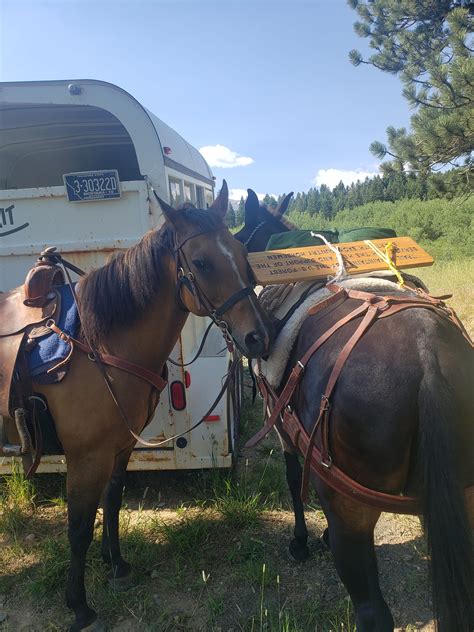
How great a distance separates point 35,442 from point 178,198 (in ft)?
6.94

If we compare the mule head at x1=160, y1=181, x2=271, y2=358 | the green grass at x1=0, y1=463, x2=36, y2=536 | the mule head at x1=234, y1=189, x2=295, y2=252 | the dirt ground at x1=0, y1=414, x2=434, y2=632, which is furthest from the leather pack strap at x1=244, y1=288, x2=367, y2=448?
the green grass at x1=0, y1=463, x2=36, y2=536

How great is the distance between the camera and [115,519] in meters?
2.53

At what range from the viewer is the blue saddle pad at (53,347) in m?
2.04

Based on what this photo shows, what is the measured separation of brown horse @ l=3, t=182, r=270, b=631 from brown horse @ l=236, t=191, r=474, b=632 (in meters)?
0.61


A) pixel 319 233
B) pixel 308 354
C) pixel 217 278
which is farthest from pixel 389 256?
pixel 217 278

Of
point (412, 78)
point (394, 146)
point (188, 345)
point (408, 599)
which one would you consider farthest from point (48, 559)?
point (412, 78)

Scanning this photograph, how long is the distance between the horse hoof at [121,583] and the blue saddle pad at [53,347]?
4.53 feet

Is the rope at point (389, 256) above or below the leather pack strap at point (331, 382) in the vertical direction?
above

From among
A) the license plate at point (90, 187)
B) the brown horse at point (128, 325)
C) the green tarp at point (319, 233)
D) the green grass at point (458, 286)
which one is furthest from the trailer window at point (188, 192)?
the green grass at point (458, 286)

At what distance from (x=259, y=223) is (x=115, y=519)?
228 cm

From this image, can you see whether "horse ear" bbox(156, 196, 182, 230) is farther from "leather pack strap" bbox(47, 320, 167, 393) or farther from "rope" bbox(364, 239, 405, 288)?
"rope" bbox(364, 239, 405, 288)

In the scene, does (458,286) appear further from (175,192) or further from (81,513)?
(81,513)

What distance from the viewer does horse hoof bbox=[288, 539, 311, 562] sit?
2.63 m

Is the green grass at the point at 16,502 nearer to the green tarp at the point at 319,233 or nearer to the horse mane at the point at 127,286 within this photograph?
the horse mane at the point at 127,286
